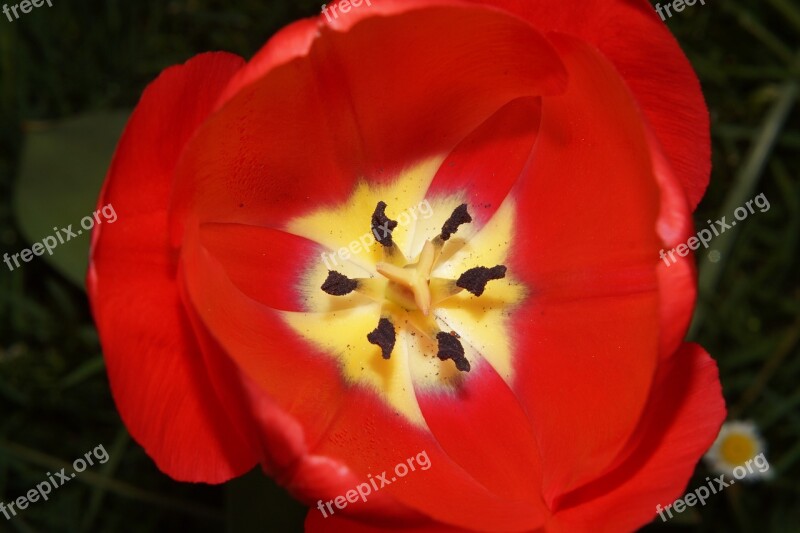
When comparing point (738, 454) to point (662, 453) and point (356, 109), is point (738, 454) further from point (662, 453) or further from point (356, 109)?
point (356, 109)

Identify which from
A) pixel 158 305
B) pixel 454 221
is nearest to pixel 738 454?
pixel 454 221

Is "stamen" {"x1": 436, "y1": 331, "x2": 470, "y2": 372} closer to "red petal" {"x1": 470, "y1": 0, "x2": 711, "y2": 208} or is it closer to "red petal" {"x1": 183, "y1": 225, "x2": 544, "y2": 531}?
"red petal" {"x1": 183, "y1": 225, "x2": 544, "y2": 531}

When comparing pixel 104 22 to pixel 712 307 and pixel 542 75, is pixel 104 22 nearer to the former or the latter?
pixel 542 75

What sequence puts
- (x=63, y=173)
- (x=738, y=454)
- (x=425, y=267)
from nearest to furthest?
(x=425, y=267) < (x=63, y=173) < (x=738, y=454)

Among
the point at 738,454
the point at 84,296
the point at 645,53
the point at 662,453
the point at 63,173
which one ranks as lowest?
the point at 738,454

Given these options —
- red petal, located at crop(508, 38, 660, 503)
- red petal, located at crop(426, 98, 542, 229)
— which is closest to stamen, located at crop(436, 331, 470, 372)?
red petal, located at crop(508, 38, 660, 503)

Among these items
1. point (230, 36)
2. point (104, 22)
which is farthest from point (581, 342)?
point (104, 22)
